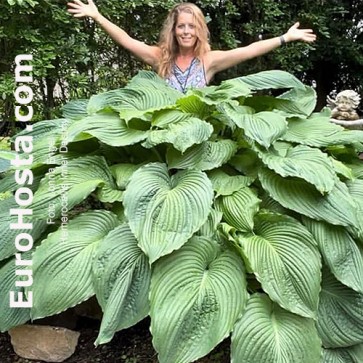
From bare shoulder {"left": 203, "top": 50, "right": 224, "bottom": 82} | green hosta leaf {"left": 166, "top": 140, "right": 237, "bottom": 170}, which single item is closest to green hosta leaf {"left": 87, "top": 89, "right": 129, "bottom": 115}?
green hosta leaf {"left": 166, "top": 140, "right": 237, "bottom": 170}

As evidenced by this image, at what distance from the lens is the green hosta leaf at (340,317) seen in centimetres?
158

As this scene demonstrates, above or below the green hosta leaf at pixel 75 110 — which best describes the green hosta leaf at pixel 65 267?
below

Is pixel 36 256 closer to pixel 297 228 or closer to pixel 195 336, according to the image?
pixel 195 336

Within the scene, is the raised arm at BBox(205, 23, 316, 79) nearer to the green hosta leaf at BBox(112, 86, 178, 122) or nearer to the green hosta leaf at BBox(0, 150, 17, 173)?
the green hosta leaf at BBox(112, 86, 178, 122)

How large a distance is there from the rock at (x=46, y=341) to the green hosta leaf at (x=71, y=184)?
1.27ft

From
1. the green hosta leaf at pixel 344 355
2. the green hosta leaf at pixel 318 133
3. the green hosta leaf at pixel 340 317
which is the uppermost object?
the green hosta leaf at pixel 318 133

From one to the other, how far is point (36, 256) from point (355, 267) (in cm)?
97

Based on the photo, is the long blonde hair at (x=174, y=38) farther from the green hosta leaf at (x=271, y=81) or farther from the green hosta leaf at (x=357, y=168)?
the green hosta leaf at (x=357, y=168)

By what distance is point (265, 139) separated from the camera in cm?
169

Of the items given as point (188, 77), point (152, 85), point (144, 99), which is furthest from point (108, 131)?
point (188, 77)

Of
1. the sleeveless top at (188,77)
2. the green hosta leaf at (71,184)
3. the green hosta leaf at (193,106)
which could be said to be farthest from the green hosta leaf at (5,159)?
the sleeveless top at (188,77)

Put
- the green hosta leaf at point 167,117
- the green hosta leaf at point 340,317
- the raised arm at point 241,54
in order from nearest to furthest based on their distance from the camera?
the green hosta leaf at point 340,317, the green hosta leaf at point 167,117, the raised arm at point 241,54

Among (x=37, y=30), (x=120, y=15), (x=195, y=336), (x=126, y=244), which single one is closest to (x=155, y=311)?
(x=195, y=336)


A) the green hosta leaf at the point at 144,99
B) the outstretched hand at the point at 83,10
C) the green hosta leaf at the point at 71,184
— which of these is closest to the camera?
the green hosta leaf at the point at 71,184
